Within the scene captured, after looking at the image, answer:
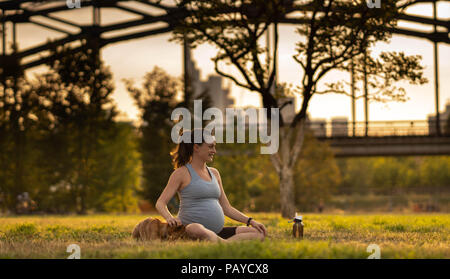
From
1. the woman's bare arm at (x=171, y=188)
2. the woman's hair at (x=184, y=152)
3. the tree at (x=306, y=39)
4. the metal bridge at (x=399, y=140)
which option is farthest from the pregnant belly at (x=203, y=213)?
the metal bridge at (x=399, y=140)

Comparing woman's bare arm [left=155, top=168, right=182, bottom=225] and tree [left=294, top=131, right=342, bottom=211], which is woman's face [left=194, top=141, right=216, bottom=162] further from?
tree [left=294, top=131, right=342, bottom=211]

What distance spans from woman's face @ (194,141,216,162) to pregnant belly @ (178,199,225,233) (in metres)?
0.56

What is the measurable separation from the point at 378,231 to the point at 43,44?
31.3 meters

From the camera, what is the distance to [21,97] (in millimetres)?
34406

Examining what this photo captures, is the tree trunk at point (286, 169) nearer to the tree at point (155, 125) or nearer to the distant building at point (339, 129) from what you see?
the tree at point (155, 125)

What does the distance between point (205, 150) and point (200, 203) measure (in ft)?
2.18

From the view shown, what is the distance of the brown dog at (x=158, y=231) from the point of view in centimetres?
860

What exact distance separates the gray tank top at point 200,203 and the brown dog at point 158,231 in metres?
0.18

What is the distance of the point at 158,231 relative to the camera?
8.80 metres

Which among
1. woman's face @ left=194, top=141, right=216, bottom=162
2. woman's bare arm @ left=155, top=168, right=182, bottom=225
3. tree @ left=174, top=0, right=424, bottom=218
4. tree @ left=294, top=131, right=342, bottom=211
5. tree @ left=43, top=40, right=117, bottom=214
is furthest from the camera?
tree @ left=294, top=131, right=342, bottom=211

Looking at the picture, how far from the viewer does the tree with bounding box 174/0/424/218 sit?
1902cm

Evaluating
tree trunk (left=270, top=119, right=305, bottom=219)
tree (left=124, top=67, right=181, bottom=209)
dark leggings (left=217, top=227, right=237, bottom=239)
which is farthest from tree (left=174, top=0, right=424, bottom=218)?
tree (left=124, top=67, right=181, bottom=209)

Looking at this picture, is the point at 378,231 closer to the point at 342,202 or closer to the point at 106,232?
the point at 106,232
